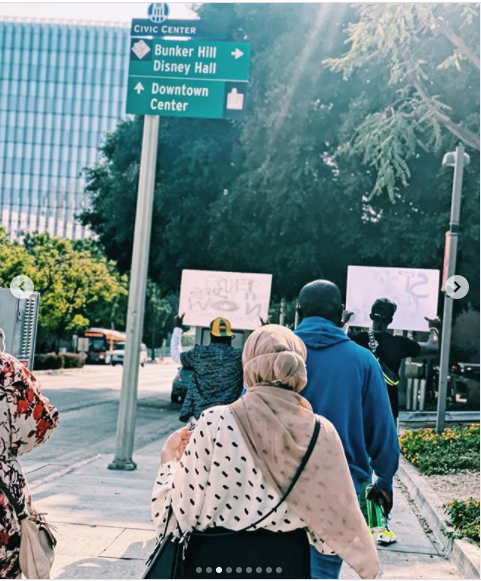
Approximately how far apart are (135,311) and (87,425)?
6.47 metres

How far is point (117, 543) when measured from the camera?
19.9ft

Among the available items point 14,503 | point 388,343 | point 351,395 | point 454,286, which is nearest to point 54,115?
point 454,286

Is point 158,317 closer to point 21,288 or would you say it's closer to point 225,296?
point 225,296

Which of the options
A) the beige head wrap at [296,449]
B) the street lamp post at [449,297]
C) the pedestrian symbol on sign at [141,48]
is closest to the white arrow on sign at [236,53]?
the pedestrian symbol on sign at [141,48]

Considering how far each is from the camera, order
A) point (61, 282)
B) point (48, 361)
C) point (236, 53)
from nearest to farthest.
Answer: point (236, 53) → point (61, 282) → point (48, 361)

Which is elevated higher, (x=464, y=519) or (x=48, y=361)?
(x=464, y=519)

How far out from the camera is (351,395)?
3.53 metres

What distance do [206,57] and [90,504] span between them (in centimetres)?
500

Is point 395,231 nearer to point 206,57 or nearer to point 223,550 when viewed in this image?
point 206,57

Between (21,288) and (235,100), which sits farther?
(235,100)

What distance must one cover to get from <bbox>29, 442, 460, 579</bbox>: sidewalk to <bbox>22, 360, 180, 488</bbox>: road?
31.0 inches

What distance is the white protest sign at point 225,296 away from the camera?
1080 cm

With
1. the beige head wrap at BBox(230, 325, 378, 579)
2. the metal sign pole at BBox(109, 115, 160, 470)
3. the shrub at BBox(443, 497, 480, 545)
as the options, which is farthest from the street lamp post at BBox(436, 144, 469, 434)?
the beige head wrap at BBox(230, 325, 378, 579)

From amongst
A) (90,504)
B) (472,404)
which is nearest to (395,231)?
(472,404)
